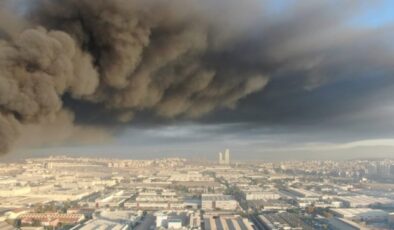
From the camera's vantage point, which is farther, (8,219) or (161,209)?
(161,209)

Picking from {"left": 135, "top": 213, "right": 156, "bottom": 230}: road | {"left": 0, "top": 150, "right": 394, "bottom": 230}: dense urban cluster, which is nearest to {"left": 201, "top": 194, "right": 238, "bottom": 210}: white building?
{"left": 0, "top": 150, "right": 394, "bottom": 230}: dense urban cluster

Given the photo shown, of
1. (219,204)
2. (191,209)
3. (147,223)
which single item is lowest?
(147,223)

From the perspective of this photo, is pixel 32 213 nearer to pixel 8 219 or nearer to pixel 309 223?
pixel 8 219

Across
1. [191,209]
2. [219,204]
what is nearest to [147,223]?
[191,209]

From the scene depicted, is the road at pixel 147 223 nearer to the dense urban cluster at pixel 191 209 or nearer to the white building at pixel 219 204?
the dense urban cluster at pixel 191 209

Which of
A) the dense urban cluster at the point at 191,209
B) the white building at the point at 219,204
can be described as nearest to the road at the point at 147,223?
the dense urban cluster at the point at 191,209

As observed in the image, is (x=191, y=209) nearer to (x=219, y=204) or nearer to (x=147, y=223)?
(x=219, y=204)

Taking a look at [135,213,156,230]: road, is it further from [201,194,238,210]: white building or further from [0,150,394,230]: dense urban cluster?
[201,194,238,210]: white building

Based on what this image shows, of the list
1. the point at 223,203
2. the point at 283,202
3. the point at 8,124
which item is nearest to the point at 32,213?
the point at 223,203
